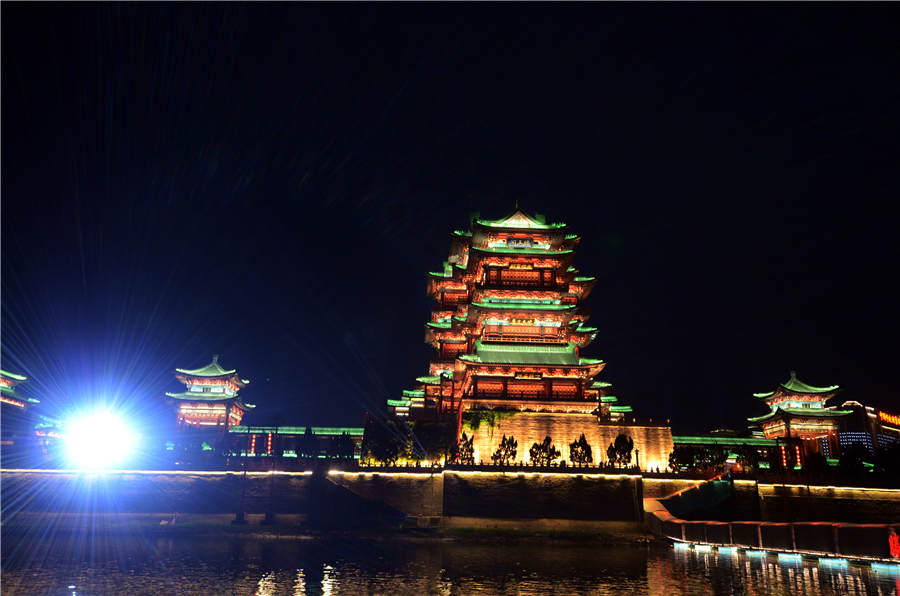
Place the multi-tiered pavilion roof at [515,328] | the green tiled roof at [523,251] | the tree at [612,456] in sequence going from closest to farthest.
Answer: the tree at [612,456]
the multi-tiered pavilion roof at [515,328]
the green tiled roof at [523,251]

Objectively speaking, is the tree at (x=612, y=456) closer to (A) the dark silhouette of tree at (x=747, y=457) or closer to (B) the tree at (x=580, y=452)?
(B) the tree at (x=580, y=452)

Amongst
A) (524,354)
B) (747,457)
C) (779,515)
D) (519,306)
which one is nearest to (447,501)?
(524,354)

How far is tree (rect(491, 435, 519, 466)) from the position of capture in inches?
1679

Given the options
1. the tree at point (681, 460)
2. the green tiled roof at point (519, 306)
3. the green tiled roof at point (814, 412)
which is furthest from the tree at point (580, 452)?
the green tiled roof at point (814, 412)

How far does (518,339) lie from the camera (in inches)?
1946

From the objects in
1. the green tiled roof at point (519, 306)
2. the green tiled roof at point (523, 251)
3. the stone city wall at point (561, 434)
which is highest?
the green tiled roof at point (523, 251)

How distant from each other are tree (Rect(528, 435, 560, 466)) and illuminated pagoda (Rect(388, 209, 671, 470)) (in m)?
1.90

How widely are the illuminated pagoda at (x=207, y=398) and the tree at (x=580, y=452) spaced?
33.2 m

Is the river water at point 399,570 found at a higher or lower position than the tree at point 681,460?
lower

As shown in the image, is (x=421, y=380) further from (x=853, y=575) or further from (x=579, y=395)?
(x=853, y=575)

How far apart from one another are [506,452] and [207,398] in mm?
32653

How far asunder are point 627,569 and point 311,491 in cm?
2125

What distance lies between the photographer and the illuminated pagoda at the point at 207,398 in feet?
203

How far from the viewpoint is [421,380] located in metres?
57.9
